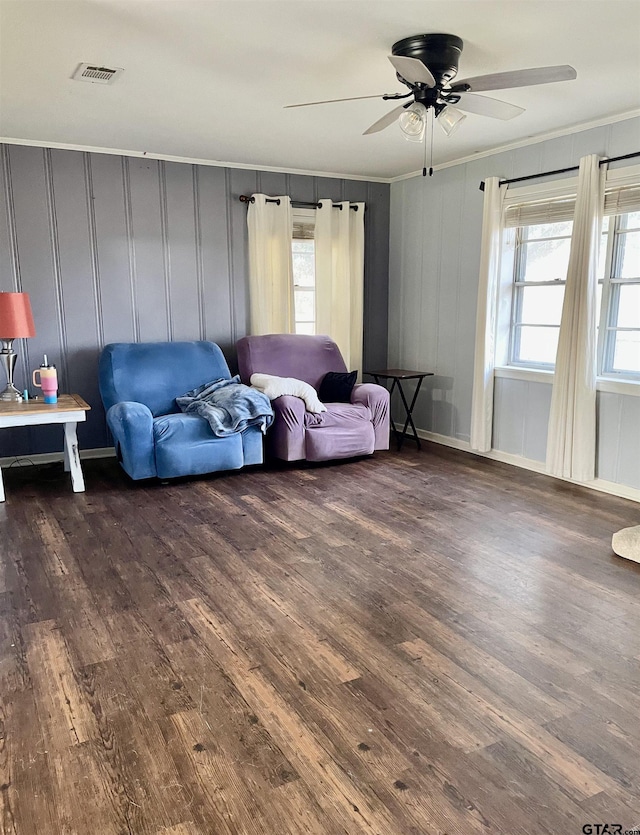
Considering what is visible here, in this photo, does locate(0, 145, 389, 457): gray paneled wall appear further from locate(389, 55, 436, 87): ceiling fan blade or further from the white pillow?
locate(389, 55, 436, 87): ceiling fan blade

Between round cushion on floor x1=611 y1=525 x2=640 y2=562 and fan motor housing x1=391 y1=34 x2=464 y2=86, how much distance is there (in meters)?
2.37

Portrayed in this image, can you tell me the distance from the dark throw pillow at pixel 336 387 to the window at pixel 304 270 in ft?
2.42

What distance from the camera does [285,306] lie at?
18.6 ft

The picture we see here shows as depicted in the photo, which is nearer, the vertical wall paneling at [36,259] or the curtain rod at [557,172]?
the curtain rod at [557,172]

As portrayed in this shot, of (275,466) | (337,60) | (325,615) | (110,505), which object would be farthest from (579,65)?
(110,505)

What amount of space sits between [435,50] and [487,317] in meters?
→ 2.48

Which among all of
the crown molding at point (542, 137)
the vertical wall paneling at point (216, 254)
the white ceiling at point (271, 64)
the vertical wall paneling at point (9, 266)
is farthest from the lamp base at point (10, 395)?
the crown molding at point (542, 137)

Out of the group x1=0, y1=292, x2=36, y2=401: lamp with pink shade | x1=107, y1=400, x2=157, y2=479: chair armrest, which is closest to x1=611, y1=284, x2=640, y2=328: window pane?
x1=107, y1=400, x2=157, y2=479: chair armrest

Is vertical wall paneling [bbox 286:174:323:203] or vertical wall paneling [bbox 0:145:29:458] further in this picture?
vertical wall paneling [bbox 286:174:323:203]

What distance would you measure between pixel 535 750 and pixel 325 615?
3.28 ft

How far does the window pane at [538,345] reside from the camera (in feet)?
15.6

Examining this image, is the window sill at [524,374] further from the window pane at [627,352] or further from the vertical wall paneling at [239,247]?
the vertical wall paneling at [239,247]

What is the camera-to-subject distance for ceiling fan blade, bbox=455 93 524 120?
2.92 meters

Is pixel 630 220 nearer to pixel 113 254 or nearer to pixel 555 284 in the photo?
pixel 555 284
